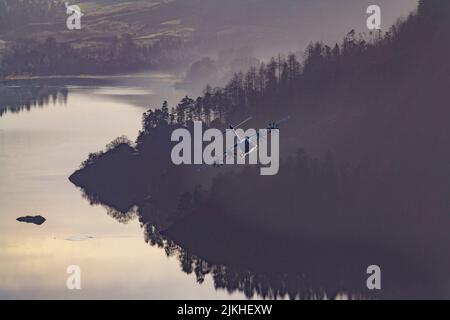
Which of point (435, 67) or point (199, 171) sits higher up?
point (435, 67)

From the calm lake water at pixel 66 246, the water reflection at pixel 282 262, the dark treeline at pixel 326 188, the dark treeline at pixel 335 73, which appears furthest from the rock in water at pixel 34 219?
the dark treeline at pixel 335 73

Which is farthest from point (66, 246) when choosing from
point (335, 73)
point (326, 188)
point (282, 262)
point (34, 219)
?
point (335, 73)

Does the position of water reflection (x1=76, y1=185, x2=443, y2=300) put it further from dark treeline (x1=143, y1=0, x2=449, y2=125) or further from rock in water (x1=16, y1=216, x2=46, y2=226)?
dark treeline (x1=143, y1=0, x2=449, y2=125)

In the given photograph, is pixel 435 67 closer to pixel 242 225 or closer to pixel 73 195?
pixel 242 225

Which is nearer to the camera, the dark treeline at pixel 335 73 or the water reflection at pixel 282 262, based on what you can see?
the water reflection at pixel 282 262

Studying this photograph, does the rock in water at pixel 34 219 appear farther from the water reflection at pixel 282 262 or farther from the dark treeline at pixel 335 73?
the dark treeline at pixel 335 73

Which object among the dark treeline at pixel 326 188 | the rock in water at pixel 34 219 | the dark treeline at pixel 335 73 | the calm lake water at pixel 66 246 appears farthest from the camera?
the dark treeline at pixel 335 73

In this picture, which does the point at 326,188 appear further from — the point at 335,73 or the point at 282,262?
the point at 335,73

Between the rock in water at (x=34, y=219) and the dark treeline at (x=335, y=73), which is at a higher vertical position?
the dark treeline at (x=335, y=73)

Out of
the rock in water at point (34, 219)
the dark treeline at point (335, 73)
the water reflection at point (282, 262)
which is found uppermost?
the dark treeline at point (335, 73)

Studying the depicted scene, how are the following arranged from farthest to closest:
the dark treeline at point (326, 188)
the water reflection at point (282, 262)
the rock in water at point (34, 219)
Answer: the rock in water at point (34, 219), the dark treeline at point (326, 188), the water reflection at point (282, 262)

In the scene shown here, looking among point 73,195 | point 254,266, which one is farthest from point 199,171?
point 254,266

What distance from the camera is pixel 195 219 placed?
132m
